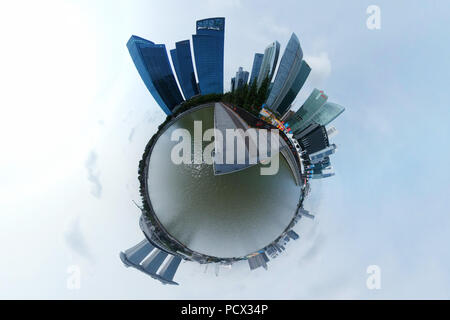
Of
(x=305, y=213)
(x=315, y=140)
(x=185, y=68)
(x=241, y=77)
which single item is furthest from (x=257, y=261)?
(x=185, y=68)

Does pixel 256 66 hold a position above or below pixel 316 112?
above

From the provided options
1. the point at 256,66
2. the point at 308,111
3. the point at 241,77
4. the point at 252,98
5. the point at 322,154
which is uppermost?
the point at 256,66

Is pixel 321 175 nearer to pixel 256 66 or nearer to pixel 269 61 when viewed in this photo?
pixel 269 61

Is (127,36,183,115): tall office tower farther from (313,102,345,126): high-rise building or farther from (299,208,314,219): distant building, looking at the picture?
(299,208,314,219): distant building

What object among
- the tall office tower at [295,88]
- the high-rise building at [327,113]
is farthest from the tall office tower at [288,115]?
the high-rise building at [327,113]

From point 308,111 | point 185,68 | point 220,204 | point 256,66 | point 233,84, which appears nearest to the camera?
point 220,204

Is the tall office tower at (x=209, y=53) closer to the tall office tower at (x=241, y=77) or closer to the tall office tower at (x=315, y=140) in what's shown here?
the tall office tower at (x=241, y=77)
